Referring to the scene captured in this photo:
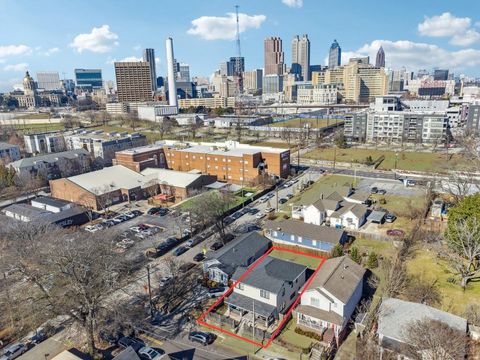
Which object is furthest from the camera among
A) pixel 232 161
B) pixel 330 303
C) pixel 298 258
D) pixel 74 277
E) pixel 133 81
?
pixel 133 81

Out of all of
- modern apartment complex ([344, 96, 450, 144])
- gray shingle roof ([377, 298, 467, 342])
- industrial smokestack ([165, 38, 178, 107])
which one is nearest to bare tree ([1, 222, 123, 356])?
gray shingle roof ([377, 298, 467, 342])

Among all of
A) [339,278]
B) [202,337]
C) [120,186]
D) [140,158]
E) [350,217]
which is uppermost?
[140,158]

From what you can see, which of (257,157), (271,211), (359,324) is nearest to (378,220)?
(271,211)

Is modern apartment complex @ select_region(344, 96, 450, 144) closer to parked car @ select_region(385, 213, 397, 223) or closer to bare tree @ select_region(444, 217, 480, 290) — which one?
parked car @ select_region(385, 213, 397, 223)

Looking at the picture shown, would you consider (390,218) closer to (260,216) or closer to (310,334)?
(260,216)

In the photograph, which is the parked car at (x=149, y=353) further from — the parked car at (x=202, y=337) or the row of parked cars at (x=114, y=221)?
the row of parked cars at (x=114, y=221)

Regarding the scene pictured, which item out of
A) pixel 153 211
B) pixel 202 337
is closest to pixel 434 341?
pixel 202 337
